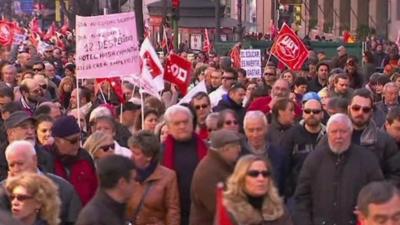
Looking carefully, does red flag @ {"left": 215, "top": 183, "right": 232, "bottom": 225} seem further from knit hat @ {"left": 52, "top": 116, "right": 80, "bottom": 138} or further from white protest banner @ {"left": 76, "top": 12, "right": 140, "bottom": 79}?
white protest banner @ {"left": 76, "top": 12, "right": 140, "bottom": 79}

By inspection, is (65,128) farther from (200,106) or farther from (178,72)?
(178,72)

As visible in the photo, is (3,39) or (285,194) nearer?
(285,194)

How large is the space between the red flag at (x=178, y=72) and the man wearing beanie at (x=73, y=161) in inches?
260

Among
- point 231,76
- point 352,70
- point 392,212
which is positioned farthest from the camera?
point 352,70

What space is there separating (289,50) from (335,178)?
12.7m

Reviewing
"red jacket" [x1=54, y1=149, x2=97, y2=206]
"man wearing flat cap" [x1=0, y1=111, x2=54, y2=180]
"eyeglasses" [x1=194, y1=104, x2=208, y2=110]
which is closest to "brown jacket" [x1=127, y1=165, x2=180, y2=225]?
"red jacket" [x1=54, y1=149, x2=97, y2=206]

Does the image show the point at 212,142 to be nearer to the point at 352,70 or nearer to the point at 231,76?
the point at 231,76

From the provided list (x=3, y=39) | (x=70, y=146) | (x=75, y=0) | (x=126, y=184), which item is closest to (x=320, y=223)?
(x=70, y=146)

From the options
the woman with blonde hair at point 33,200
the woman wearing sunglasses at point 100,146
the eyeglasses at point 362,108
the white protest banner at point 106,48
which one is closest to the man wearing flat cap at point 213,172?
the woman wearing sunglasses at point 100,146

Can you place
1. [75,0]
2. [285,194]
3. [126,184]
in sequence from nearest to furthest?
[126,184] → [285,194] → [75,0]

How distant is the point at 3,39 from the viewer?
3070cm

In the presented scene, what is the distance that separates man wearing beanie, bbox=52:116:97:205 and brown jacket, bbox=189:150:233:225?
111 centimetres

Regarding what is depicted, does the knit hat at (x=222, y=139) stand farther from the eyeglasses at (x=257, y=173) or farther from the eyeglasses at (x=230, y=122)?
the eyeglasses at (x=230, y=122)

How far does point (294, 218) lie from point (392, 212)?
3863mm
